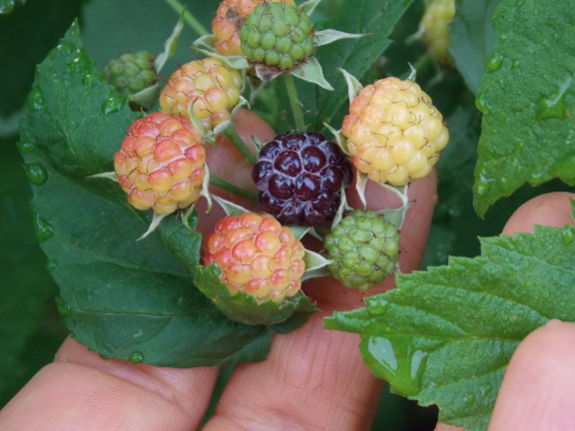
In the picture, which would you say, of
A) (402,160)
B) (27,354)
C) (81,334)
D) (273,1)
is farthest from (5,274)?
(402,160)

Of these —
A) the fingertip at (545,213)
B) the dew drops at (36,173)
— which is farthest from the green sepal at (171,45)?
the fingertip at (545,213)

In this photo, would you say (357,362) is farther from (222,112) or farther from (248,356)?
(222,112)

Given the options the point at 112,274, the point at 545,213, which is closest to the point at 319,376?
the point at 112,274

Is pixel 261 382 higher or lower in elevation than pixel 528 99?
lower

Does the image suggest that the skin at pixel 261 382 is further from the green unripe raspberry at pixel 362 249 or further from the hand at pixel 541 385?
the hand at pixel 541 385

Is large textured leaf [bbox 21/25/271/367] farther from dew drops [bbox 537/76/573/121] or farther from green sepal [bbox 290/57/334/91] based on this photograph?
dew drops [bbox 537/76/573/121]

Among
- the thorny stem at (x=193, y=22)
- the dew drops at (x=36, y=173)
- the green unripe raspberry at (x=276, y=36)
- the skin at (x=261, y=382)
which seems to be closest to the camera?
the green unripe raspberry at (x=276, y=36)

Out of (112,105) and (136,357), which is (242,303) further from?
(112,105)
